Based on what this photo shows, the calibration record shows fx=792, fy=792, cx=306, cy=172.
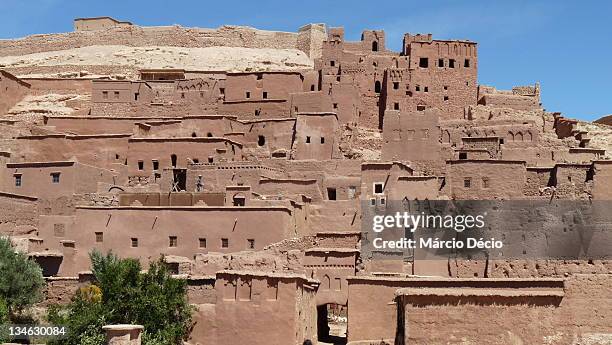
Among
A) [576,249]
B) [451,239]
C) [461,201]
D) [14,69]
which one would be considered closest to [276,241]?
[451,239]

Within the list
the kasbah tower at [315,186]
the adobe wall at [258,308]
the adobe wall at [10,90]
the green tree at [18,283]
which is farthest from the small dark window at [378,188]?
the adobe wall at [10,90]

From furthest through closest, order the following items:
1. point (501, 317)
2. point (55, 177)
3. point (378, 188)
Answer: point (55, 177) → point (378, 188) → point (501, 317)

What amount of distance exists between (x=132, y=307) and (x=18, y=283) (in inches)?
143

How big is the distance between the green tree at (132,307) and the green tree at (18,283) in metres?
1.16

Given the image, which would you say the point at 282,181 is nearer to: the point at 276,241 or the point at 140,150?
the point at 276,241

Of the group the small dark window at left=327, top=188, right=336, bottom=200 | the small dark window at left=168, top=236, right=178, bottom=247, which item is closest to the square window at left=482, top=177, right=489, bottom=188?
the small dark window at left=327, top=188, right=336, bottom=200

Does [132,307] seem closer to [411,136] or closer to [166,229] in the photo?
[166,229]

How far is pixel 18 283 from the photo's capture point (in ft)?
67.1

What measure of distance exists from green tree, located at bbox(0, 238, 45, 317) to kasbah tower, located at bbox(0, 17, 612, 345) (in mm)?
735

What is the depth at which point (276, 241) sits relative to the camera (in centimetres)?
2308

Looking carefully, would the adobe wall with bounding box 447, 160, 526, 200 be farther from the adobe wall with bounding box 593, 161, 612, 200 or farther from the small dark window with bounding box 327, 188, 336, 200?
the small dark window with bounding box 327, 188, 336, 200

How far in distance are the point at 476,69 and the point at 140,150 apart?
56.5 feet

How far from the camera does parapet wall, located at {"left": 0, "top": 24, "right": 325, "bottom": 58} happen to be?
53031mm

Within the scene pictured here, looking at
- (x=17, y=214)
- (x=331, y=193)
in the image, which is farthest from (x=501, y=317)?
(x=17, y=214)
